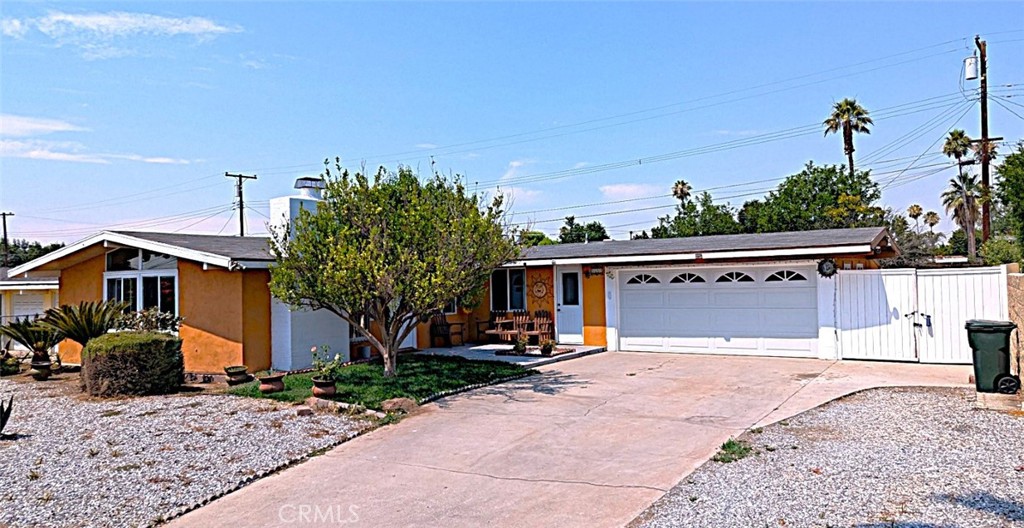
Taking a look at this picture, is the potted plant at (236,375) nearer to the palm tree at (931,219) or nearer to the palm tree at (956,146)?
the palm tree at (956,146)

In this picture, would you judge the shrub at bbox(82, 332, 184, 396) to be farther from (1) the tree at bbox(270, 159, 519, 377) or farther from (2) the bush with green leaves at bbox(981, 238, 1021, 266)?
(2) the bush with green leaves at bbox(981, 238, 1021, 266)

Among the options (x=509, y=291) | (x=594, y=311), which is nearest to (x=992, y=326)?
(x=594, y=311)

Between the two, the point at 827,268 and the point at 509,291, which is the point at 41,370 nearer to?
the point at 509,291

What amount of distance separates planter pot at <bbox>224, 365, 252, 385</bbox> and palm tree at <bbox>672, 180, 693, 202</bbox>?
41574mm

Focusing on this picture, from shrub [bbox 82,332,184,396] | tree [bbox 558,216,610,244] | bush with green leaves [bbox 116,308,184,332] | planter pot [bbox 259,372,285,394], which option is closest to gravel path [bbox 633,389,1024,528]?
planter pot [bbox 259,372,285,394]

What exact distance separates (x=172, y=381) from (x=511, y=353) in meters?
6.94

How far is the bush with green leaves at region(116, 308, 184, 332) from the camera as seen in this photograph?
A: 12.3m

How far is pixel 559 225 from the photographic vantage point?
54.4 meters

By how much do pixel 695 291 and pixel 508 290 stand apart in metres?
4.97

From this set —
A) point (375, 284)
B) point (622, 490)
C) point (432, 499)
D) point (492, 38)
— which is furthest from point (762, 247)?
point (432, 499)

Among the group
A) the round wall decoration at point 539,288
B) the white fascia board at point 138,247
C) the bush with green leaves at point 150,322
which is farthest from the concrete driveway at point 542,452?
the bush with green leaves at point 150,322

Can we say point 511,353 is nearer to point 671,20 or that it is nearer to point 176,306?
point 176,306

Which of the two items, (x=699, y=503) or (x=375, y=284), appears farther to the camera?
(x=375, y=284)

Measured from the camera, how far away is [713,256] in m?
14.1
